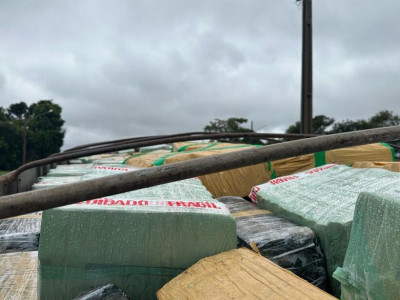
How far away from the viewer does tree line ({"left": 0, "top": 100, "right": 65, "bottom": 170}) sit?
33719 mm

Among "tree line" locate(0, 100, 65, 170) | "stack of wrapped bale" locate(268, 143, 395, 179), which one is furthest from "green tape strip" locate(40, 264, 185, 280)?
"tree line" locate(0, 100, 65, 170)

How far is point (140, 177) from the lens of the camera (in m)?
0.73

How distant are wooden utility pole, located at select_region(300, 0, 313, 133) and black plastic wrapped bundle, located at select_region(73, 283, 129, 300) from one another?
16.4 feet

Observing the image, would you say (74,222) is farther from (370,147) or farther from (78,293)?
(370,147)

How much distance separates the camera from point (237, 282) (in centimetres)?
107

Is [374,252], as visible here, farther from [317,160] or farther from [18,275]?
[317,160]

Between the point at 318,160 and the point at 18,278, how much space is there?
252 centimetres

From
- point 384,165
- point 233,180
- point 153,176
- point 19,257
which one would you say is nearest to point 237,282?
point 153,176

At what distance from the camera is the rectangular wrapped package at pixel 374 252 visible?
91 centimetres

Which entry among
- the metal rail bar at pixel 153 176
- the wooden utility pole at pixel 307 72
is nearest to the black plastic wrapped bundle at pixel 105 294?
the metal rail bar at pixel 153 176

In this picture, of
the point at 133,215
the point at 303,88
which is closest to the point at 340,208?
the point at 133,215

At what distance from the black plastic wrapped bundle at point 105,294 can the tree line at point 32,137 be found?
34954mm

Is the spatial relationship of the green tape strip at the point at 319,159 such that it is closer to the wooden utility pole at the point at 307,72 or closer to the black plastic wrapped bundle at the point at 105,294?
the black plastic wrapped bundle at the point at 105,294

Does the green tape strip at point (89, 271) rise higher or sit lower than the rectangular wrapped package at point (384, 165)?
lower
